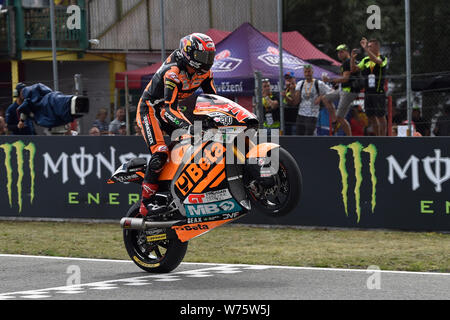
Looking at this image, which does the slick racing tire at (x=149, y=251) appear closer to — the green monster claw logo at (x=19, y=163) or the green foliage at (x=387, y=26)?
the green monster claw logo at (x=19, y=163)

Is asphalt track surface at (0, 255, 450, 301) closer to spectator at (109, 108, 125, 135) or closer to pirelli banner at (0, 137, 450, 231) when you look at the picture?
pirelli banner at (0, 137, 450, 231)

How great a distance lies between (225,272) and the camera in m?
9.43

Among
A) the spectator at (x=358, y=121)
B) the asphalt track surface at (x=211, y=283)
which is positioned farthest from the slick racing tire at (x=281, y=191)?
the spectator at (x=358, y=121)

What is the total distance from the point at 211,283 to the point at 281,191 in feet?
3.55

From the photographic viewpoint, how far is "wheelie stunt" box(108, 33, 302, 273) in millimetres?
8469

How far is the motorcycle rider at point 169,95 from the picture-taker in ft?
30.0

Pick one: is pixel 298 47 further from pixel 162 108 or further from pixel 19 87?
pixel 162 108

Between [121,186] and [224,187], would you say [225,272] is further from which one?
[121,186]

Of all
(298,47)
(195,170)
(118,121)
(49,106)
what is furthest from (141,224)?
(298,47)

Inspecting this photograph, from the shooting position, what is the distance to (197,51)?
9141 millimetres

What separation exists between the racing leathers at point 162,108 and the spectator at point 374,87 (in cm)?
552

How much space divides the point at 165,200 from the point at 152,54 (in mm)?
14864

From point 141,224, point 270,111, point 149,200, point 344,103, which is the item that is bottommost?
point 141,224

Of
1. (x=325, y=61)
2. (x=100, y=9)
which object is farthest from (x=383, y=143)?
(x=100, y=9)
